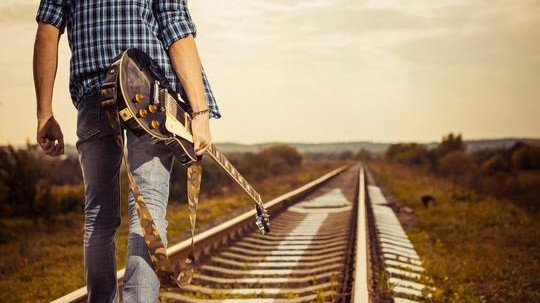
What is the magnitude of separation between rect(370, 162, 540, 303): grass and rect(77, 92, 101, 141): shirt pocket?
3.11 metres

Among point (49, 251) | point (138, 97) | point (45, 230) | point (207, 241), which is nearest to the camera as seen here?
point (138, 97)

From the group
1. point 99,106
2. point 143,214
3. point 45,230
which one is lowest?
point 45,230

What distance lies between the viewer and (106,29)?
7.16 ft

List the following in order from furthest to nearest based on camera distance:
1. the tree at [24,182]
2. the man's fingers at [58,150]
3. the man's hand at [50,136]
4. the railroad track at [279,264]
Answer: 1. the tree at [24,182]
2. the railroad track at [279,264]
3. the man's fingers at [58,150]
4. the man's hand at [50,136]

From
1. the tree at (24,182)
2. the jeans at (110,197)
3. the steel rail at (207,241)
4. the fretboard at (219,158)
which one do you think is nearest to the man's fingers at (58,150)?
the jeans at (110,197)

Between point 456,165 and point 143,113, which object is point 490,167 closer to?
point 456,165

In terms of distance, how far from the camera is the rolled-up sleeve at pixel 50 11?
2.22m

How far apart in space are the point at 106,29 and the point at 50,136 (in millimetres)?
532

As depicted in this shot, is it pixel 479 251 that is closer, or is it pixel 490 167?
pixel 479 251

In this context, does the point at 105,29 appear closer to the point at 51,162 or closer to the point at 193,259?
the point at 193,259

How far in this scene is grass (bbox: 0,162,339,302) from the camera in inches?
190

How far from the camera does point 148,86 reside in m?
2.14

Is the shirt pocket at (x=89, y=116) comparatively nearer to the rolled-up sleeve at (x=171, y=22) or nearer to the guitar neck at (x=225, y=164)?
the rolled-up sleeve at (x=171, y=22)

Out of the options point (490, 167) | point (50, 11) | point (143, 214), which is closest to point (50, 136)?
point (50, 11)
